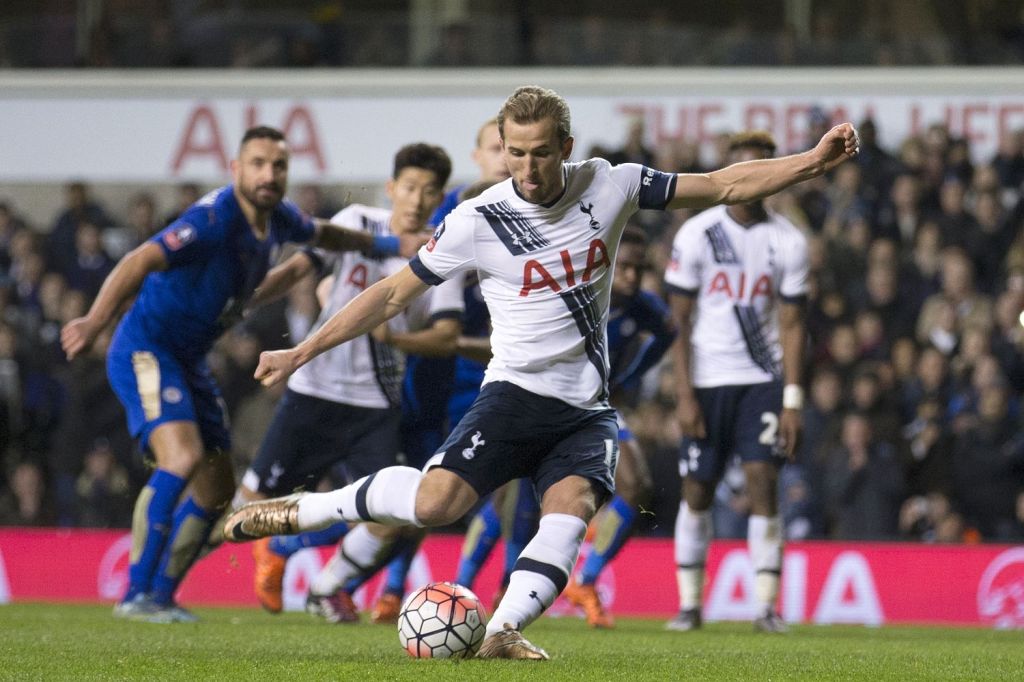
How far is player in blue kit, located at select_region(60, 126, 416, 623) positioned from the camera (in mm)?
8141

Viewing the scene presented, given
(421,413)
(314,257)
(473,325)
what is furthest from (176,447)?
(473,325)

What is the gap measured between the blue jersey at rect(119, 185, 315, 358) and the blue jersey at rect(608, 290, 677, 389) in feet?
6.92

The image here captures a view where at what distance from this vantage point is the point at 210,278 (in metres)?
8.27

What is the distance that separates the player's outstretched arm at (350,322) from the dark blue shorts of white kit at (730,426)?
3.28 metres

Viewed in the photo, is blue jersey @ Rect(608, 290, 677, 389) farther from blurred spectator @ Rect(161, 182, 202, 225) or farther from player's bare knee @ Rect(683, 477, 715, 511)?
blurred spectator @ Rect(161, 182, 202, 225)

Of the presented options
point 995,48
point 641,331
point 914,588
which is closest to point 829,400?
point 914,588

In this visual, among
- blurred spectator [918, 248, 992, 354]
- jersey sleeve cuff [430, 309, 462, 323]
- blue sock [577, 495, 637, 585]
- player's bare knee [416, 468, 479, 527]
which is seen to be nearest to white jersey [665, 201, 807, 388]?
blue sock [577, 495, 637, 585]

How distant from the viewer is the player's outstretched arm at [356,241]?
8445 millimetres

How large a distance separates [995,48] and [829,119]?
2.03 metres

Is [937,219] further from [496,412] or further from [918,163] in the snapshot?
[496,412]

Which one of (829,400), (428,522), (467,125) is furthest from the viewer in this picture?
(467,125)

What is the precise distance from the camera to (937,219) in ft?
44.6

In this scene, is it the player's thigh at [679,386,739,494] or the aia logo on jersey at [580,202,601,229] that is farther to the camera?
the player's thigh at [679,386,739,494]

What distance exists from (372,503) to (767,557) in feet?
11.2
